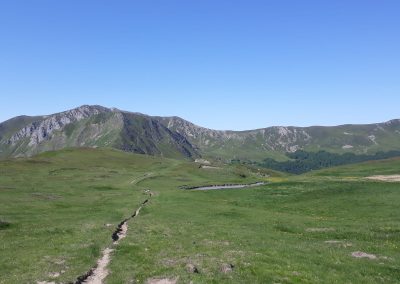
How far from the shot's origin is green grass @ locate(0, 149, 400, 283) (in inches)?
1206

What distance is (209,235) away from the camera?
153 feet

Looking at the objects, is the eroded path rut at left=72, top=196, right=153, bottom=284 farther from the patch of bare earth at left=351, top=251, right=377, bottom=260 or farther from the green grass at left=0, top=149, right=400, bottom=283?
the patch of bare earth at left=351, top=251, right=377, bottom=260

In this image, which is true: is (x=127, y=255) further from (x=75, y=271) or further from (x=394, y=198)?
(x=394, y=198)

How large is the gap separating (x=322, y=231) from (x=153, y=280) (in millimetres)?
26400

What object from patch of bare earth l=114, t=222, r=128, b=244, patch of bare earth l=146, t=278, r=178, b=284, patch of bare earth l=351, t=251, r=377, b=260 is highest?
patch of bare earth l=146, t=278, r=178, b=284

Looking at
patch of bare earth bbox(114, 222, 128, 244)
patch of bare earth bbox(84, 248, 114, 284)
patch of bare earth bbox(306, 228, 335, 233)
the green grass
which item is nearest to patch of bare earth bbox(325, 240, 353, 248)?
the green grass

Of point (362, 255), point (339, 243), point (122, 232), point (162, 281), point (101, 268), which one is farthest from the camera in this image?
point (122, 232)

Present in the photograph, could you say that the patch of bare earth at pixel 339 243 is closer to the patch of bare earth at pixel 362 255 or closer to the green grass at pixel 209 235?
the green grass at pixel 209 235

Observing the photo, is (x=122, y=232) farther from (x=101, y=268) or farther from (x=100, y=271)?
(x=100, y=271)

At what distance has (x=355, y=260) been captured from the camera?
114ft

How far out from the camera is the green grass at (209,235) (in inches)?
1206

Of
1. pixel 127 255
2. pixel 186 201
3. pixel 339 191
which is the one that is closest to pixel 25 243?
pixel 127 255

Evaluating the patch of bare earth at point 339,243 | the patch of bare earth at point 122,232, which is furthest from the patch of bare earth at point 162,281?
the patch of bare earth at point 339,243

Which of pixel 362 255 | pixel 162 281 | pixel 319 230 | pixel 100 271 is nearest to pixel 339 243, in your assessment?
pixel 362 255
